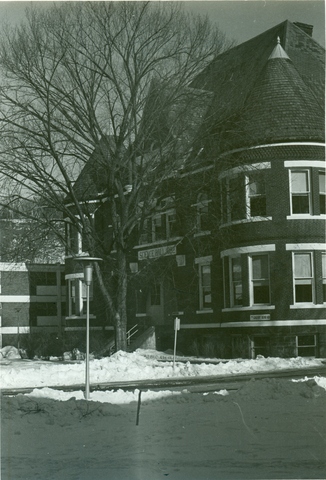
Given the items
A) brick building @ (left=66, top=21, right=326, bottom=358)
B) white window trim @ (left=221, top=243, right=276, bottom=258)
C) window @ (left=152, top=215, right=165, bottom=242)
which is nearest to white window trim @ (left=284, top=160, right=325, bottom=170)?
brick building @ (left=66, top=21, right=326, bottom=358)

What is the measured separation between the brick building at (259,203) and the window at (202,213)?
0.07m

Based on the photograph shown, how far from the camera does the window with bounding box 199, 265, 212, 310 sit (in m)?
33.7

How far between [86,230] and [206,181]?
5076 millimetres

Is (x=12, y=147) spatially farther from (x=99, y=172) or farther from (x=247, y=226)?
(x=247, y=226)

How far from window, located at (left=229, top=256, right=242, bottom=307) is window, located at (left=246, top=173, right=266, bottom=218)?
213 centimetres

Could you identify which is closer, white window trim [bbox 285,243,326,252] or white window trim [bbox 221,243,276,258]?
white window trim [bbox 285,243,326,252]

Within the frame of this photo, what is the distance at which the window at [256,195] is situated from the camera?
30.3m

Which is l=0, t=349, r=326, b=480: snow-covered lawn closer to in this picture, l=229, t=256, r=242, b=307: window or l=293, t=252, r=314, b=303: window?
l=293, t=252, r=314, b=303: window

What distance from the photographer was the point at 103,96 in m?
28.6

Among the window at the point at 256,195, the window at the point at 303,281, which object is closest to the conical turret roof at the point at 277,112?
the window at the point at 256,195

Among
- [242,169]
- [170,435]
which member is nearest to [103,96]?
[242,169]

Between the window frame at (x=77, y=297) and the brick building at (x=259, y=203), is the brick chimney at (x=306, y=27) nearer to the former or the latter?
the brick building at (x=259, y=203)

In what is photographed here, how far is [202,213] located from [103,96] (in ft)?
20.7

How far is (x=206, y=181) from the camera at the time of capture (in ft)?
96.6
